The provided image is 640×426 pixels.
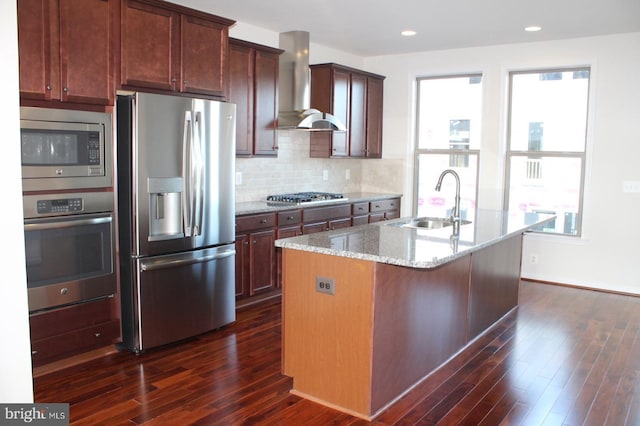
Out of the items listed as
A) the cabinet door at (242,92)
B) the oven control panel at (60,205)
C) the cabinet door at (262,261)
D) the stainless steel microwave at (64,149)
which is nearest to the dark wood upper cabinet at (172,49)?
the stainless steel microwave at (64,149)

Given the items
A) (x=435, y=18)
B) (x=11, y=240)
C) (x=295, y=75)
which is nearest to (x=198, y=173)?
(x=11, y=240)

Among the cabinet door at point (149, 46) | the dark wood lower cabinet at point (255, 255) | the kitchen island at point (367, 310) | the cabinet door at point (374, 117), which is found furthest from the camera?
the cabinet door at point (374, 117)

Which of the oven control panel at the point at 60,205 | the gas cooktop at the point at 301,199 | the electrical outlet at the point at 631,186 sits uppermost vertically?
the electrical outlet at the point at 631,186

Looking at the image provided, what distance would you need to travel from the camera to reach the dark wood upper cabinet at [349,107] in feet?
19.7

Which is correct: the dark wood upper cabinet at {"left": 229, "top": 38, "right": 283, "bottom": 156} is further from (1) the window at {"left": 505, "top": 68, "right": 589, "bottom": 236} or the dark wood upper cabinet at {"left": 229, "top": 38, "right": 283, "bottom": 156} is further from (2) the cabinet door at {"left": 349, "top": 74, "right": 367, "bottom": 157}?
(1) the window at {"left": 505, "top": 68, "right": 589, "bottom": 236}

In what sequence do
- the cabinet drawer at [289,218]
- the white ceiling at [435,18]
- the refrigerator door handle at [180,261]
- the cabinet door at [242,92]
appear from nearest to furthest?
the refrigerator door handle at [180,261], the white ceiling at [435,18], the cabinet door at [242,92], the cabinet drawer at [289,218]

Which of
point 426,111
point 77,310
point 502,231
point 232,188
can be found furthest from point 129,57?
point 426,111

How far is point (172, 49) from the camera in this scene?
3.79 meters

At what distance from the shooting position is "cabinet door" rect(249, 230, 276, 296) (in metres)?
4.75

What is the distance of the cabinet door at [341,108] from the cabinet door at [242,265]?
194cm

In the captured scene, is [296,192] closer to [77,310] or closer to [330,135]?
[330,135]

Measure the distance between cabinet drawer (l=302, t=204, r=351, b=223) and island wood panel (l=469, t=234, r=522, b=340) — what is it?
1.81 meters

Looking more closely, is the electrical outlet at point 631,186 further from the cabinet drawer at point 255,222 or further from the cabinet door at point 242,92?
the cabinet door at point 242,92

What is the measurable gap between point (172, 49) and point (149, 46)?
0.18m
